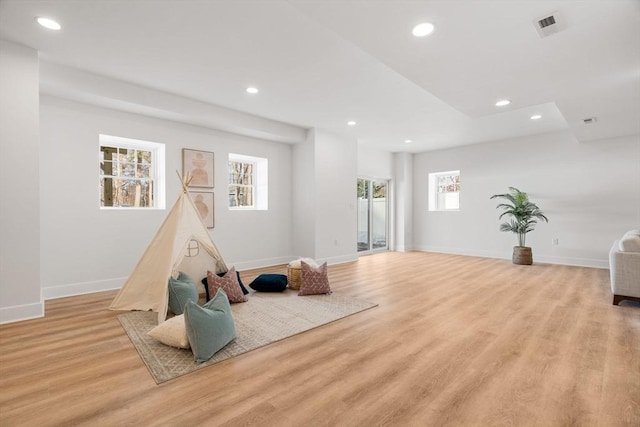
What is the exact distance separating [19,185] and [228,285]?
2.34 meters

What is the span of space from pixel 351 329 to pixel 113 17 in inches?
136

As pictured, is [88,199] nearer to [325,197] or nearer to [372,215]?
[325,197]

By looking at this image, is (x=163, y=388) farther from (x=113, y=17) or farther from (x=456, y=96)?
(x=456, y=96)

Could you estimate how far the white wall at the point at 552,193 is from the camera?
582 centimetres

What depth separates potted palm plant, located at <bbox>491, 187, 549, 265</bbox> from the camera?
20.8ft

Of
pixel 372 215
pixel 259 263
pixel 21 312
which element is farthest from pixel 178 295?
pixel 372 215

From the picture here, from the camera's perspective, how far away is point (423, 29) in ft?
7.27

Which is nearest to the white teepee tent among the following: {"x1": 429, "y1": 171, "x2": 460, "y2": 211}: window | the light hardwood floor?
the light hardwood floor

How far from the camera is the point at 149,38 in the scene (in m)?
2.89

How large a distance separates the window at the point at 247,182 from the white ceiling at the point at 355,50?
5.01ft

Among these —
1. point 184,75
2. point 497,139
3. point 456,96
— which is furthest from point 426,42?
point 497,139

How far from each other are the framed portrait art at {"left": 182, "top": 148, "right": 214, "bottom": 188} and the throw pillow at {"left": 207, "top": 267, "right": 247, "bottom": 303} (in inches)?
80.9

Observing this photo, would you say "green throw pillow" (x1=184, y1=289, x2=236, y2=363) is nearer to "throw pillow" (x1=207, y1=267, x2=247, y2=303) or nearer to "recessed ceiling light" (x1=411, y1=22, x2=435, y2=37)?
"throw pillow" (x1=207, y1=267, x2=247, y2=303)

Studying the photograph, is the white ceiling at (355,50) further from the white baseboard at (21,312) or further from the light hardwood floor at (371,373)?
the white baseboard at (21,312)
